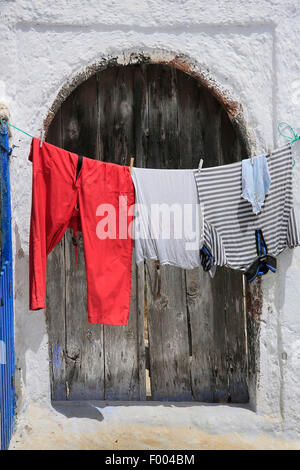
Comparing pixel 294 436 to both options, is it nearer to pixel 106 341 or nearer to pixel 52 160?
pixel 106 341

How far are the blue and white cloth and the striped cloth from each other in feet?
0.16

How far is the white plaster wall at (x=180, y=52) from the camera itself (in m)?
3.98

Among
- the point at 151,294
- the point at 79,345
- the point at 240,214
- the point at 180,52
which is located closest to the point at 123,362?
the point at 79,345

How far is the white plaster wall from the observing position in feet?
13.0

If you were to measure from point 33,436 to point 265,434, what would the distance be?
1.49 metres

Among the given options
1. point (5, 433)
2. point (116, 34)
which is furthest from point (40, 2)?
point (5, 433)

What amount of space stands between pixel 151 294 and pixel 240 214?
933 mm

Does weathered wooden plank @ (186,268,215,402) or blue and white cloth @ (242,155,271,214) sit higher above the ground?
blue and white cloth @ (242,155,271,214)

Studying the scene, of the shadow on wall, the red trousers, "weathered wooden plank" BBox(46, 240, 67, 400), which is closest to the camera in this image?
the red trousers

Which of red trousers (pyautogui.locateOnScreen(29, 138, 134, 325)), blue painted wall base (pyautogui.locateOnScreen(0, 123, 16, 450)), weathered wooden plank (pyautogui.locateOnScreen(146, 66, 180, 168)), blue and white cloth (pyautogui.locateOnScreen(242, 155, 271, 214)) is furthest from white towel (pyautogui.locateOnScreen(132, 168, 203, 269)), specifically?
blue painted wall base (pyautogui.locateOnScreen(0, 123, 16, 450))

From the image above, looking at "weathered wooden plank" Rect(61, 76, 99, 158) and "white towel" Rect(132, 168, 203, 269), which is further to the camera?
"weathered wooden plank" Rect(61, 76, 99, 158)

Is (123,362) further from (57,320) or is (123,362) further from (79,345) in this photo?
(57,320)

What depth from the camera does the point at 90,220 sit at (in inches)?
148

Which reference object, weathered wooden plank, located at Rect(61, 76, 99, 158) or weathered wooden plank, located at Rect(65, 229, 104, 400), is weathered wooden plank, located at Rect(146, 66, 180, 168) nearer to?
weathered wooden plank, located at Rect(61, 76, 99, 158)
